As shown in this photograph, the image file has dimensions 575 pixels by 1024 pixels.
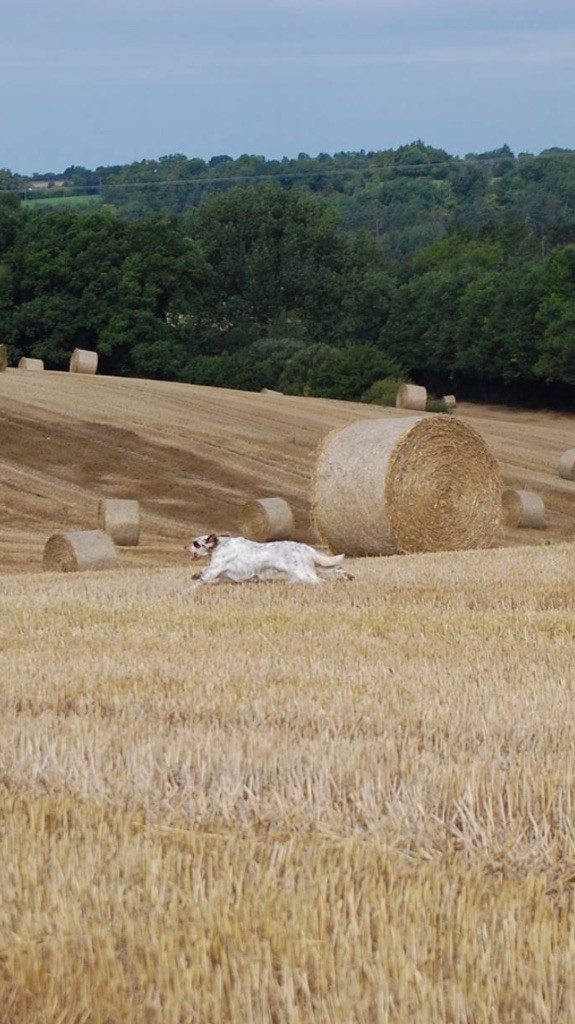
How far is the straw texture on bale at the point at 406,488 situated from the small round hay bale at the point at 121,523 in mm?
3054

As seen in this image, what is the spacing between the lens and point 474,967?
11.7 feet

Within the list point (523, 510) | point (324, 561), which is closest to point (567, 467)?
point (523, 510)

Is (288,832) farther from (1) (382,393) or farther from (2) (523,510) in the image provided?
(1) (382,393)

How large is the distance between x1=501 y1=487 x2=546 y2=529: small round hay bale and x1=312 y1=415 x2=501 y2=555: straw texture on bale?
5063mm

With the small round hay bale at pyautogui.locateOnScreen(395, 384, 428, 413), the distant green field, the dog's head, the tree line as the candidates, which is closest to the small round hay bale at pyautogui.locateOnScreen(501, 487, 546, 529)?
the dog's head

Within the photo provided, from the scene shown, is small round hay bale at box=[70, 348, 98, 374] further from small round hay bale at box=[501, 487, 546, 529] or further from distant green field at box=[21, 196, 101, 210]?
distant green field at box=[21, 196, 101, 210]

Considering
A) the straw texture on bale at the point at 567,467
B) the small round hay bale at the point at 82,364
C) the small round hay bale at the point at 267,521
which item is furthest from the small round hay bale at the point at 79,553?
the small round hay bale at the point at 82,364

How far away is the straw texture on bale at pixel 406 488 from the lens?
20.8 metres

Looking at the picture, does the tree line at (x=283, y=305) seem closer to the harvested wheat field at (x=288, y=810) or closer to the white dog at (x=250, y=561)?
the white dog at (x=250, y=561)

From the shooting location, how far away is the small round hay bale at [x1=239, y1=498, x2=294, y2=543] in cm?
2431

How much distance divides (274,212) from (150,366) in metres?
27.8

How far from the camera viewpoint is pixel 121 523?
2317 centimetres

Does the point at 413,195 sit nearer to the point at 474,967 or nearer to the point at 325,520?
the point at 325,520

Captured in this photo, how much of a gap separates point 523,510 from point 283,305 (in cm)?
5557
